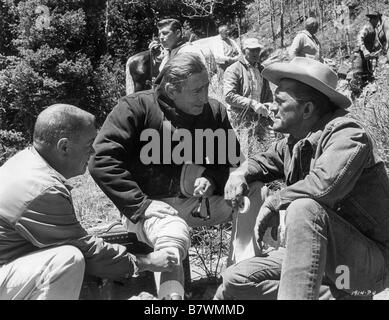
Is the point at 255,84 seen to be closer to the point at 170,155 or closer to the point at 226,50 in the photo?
the point at 170,155

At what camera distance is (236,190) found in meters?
3.04

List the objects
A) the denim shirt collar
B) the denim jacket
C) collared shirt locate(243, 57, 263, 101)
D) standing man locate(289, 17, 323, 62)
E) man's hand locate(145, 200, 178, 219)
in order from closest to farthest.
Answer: the denim jacket → the denim shirt collar → man's hand locate(145, 200, 178, 219) → collared shirt locate(243, 57, 263, 101) → standing man locate(289, 17, 323, 62)

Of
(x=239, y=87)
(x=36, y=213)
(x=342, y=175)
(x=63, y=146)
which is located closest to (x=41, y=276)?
(x=36, y=213)

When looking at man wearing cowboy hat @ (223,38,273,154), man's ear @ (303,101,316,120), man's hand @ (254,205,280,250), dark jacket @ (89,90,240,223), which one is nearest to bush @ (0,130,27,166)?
man wearing cowboy hat @ (223,38,273,154)

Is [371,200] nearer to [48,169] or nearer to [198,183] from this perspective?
[198,183]

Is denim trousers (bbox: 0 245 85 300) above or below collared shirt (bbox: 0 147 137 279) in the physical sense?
below

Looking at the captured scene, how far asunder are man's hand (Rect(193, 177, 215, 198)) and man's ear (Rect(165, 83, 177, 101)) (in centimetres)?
52

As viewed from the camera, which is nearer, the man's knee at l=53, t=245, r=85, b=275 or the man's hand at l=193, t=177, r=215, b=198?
the man's knee at l=53, t=245, r=85, b=275

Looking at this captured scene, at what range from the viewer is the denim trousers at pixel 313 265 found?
→ 2.36 meters

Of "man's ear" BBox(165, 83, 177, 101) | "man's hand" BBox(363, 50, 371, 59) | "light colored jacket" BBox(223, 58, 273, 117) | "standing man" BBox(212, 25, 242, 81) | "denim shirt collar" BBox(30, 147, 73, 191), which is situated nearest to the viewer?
"denim shirt collar" BBox(30, 147, 73, 191)

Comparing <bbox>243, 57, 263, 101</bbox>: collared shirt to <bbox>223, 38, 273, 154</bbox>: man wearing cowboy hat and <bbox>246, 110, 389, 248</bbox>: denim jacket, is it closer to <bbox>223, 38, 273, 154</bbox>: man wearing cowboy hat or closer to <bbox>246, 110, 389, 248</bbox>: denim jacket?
<bbox>223, 38, 273, 154</bbox>: man wearing cowboy hat

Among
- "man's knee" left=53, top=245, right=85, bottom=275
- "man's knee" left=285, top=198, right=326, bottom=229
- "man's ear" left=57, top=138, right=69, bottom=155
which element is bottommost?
"man's knee" left=53, top=245, right=85, bottom=275

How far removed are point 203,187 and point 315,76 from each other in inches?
38.3

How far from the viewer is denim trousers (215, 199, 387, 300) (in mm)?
2361
